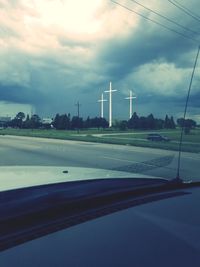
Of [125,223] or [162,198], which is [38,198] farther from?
[162,198]

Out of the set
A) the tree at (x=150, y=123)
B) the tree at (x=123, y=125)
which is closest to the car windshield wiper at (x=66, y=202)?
the tree at (x=150, y=123)

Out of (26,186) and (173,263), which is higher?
(26,186)

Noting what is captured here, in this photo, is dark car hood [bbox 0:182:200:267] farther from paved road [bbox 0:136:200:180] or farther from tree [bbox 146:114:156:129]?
tree [bbox 146:114:156:129]

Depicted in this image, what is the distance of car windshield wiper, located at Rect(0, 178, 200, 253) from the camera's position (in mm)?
1629

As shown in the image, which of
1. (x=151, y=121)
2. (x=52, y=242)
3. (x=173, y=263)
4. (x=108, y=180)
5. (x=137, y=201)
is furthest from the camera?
(x=151, y=121)

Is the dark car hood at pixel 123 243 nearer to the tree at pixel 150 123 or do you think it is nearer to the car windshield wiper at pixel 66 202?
the car windshield wiper at pixel 66 202

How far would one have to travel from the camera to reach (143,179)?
268cm

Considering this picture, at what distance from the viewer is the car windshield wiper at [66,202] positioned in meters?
1.63

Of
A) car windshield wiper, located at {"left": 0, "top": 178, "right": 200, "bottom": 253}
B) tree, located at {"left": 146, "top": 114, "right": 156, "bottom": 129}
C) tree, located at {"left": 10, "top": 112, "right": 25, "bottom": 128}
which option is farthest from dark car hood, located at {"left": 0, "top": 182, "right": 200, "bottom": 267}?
tree, located at {"left": 10, "top": 112, "right": 25, "bottom": 128}

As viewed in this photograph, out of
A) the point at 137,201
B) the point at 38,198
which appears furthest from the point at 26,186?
the point at 137,201

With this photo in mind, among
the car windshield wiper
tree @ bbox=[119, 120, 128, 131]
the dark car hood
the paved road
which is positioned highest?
the car windshield wiper

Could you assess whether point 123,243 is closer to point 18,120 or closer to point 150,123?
point 150,123

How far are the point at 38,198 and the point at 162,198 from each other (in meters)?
0.69

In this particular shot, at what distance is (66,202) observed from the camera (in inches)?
77.2
